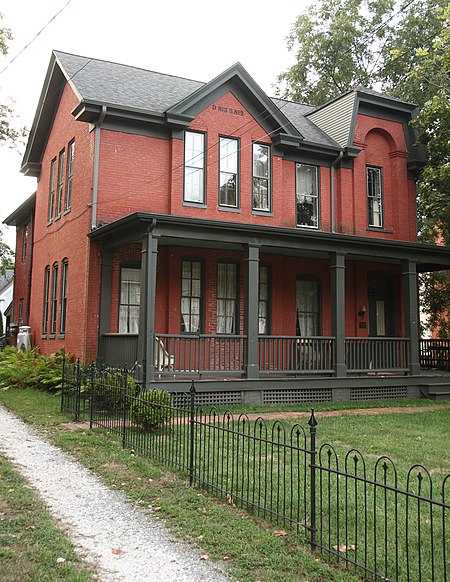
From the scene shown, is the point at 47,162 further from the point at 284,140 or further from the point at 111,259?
the point at 284,140

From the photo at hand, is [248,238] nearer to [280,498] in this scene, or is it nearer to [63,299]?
[63,299]

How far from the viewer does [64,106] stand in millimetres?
18375

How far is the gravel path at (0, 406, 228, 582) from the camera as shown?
445cm

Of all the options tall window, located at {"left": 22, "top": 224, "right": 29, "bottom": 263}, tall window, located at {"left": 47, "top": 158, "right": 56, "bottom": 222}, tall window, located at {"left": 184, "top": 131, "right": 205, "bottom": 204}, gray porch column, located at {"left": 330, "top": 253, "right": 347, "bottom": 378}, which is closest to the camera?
gray porch column, located at {"left": 330, "top": 253, "right": 347, "bottom": 378}

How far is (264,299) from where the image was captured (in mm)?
17047

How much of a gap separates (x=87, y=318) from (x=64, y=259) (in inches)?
126

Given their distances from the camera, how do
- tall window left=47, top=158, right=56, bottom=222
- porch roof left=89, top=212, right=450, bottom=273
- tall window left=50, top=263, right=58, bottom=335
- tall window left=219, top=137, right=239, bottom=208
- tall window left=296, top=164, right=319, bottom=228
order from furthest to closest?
tall window left=47, top=158, right=56, bottom=222, tall window left=50, top=263, right=58, bottom=335, tall window left=296, top=164, right=319, bottom=228, tall window left=219, top=137, right=239, bottom=208, porch roof left=89, top=212, right=450, bottom=273

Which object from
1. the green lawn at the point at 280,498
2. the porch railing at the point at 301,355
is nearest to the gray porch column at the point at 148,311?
the green lawn at the point at 280,498

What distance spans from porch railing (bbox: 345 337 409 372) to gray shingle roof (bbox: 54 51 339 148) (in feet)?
21.2

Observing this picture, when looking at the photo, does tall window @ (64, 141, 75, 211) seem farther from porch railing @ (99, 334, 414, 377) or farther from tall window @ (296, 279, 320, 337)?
tall window @ (296, 279, 320, 337)

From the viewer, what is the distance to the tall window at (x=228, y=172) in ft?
54.0

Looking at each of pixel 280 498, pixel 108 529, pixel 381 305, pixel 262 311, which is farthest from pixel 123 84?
pixel 108 529

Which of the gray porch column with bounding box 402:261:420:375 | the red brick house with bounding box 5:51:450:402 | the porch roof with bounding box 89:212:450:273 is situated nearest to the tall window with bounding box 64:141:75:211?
the red brick house with bounding box 5:51:450:402

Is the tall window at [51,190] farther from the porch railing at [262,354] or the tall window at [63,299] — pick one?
the porch railing at [262,354]
